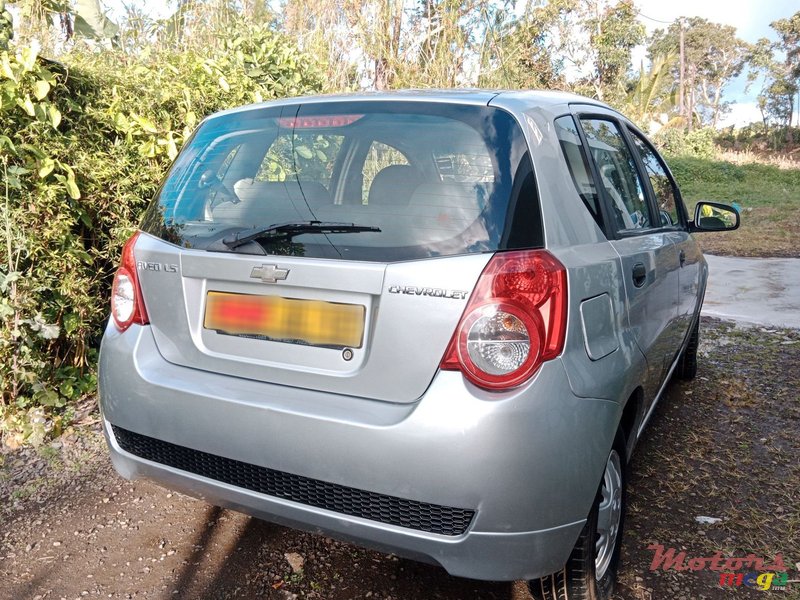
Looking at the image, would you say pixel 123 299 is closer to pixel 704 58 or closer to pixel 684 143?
pixel 684 143

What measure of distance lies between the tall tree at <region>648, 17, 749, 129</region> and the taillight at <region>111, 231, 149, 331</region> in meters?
44.1

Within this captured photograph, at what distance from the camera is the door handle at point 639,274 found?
2.30 metres

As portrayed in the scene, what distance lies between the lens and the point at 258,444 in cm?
182

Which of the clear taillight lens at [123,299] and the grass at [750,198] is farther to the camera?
the grass at [750,198]

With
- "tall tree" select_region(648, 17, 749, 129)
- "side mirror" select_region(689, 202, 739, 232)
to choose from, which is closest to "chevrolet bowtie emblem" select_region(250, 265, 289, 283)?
"side mirror" select_region(689, 202, 739, 232)

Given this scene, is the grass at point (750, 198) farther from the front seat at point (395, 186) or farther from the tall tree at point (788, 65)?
the tall tree at point (788, 65)

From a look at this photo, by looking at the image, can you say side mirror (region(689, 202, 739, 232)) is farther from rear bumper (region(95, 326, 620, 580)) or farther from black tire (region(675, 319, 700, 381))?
rear bumper (region(95, 326, 620, 580))

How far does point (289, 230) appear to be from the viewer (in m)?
1.94

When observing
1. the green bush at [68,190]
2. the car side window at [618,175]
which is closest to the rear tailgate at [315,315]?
the car side window at [618,175]

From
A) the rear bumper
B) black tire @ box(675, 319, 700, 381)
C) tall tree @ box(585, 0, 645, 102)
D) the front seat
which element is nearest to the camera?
the rear bumper

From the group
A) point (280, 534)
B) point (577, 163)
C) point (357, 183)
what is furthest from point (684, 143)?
point (280, 534)
